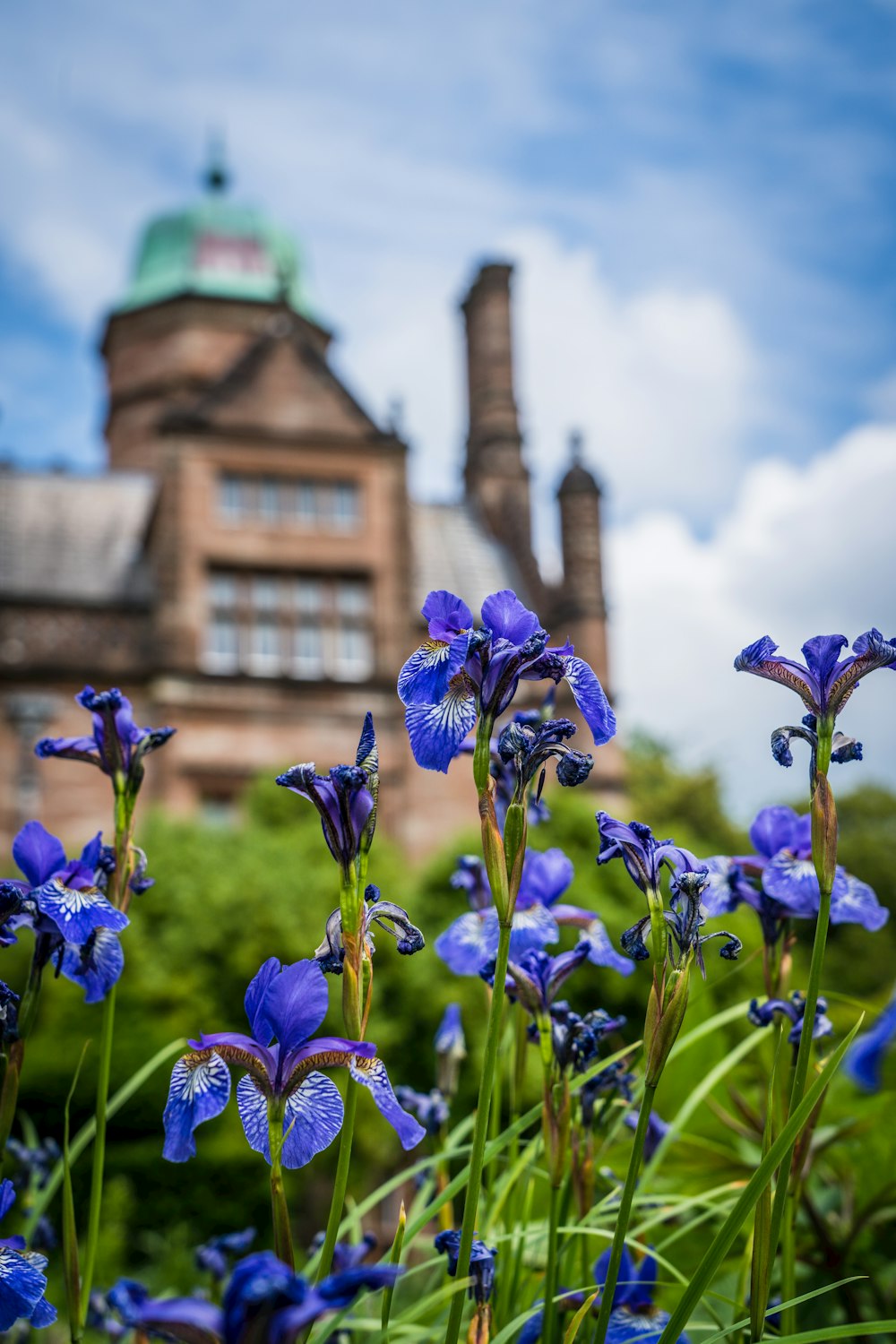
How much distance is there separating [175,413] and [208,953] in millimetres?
8822

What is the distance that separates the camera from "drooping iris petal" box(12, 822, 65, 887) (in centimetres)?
160

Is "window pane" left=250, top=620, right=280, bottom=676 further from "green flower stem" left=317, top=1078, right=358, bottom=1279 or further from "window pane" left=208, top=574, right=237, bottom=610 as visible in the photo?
"green flower stem" left=317, top=1078, right=358, bottom=1279

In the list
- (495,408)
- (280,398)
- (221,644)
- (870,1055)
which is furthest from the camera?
(495,408)

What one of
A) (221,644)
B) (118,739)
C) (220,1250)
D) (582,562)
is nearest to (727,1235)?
(118,739)

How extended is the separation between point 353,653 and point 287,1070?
18.0m

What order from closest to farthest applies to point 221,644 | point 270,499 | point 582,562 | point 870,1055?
1. point 870,1055
2. point 221,644
3. point 270,499
4. point 582,562

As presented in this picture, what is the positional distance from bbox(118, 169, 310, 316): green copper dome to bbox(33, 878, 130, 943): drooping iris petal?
27.4 m

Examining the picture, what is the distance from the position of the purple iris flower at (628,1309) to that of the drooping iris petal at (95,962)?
2.06 feet

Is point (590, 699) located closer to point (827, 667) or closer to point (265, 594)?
point (827, 667)

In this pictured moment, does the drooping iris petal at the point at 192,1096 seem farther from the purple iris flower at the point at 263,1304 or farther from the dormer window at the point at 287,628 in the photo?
the dormer window at the point at 287,628

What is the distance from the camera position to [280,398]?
19.5m

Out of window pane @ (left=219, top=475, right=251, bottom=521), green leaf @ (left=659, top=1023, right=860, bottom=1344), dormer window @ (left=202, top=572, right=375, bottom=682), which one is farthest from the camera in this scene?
window pane @ (left=219, top=475, right=251, bottom=521)

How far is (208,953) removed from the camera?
13.1 m

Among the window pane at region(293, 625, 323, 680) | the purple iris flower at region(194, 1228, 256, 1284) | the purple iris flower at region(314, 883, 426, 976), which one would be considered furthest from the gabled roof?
the purple iris flower at region(314, 883, 426, 976)
